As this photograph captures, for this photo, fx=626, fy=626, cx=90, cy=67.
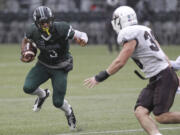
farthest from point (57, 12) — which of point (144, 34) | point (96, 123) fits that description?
point (144, 34)

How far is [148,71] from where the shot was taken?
7160mm

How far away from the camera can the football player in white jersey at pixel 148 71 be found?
22.8 feet

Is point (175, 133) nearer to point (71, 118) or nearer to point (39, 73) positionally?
point (71, 118)

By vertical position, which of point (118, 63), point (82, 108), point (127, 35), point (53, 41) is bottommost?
point (82, 108)

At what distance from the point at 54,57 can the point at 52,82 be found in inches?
13.8

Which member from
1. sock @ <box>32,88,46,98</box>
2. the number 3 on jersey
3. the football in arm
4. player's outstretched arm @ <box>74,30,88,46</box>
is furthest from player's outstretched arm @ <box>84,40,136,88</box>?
sock @ <box>32,88,46,98</box>

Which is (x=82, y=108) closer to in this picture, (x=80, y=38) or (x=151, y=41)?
(x=80, y=38)

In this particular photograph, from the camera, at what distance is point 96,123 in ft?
29.6

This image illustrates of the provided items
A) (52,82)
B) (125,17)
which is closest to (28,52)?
(52,82)

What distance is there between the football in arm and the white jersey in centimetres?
199

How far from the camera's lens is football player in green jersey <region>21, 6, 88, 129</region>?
849 cm

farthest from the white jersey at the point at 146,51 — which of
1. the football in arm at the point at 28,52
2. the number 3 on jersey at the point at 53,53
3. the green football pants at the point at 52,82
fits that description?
the football in arm at the point at 28,52

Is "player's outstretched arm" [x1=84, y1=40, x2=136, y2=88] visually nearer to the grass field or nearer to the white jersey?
the white jersey

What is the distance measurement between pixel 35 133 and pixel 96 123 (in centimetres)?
109
